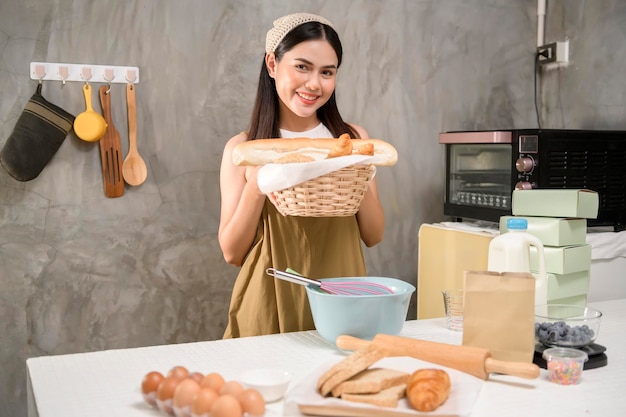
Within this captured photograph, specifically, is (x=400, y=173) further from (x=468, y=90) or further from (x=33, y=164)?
(x=33, y=164)

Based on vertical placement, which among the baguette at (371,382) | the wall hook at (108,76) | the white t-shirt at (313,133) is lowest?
the baguette at (371,382)

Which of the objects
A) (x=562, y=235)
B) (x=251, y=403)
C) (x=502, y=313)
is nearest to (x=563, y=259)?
(x=562, y=235)

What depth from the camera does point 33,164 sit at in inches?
96.0

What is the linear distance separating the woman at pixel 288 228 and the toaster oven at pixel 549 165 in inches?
35.3

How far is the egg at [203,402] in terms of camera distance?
0.94 meters

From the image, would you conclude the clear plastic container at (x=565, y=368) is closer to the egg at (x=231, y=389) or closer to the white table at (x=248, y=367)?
the white table at (x=248, y=367)

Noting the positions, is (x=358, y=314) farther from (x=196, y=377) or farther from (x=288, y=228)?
(x=288, y=228)

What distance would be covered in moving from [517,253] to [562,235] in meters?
0.22

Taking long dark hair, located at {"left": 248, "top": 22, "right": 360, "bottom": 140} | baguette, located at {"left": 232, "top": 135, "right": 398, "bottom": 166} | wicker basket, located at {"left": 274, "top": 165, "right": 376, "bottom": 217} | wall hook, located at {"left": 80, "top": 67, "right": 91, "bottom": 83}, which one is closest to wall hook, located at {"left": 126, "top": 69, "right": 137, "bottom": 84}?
wall hook, located at {"left": 80, "top": 67, "right": 91, "bottom": 83}

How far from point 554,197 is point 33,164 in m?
1.82

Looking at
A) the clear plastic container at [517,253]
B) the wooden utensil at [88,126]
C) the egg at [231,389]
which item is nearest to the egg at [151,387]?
the egg at [231,389]

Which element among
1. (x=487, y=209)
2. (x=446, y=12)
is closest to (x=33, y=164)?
(x=487, y=209)

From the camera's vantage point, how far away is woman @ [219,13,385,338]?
1.79 m

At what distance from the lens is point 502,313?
48.5 inches
